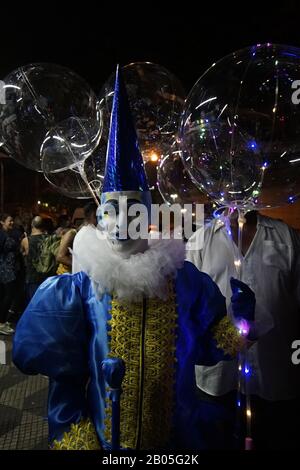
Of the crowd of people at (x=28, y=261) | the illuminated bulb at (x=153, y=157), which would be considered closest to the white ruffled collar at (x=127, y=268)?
the illuminated bulb at (x=153, y=157)

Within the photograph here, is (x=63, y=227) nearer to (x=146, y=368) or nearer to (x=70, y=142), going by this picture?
(x=70, y=142)

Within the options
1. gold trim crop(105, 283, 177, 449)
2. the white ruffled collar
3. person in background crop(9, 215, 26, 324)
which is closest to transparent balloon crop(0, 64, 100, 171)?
the white ruffled collar

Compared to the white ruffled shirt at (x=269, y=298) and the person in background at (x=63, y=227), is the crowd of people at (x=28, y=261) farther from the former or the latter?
the white ruffled shirt at (x=269, y=298)

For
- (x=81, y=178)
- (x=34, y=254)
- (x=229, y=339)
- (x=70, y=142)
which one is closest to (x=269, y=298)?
(x=229, y=339)

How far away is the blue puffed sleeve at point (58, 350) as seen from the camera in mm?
1575

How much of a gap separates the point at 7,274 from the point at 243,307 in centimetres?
481

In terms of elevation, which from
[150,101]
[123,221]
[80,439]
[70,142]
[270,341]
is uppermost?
[150,101]

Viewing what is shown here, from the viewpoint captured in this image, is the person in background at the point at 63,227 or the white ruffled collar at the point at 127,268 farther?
the person in background at the point at 63,227

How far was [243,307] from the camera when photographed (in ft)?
5.67

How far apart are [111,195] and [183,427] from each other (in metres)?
1.07

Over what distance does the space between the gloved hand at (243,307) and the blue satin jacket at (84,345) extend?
0.33 ft
